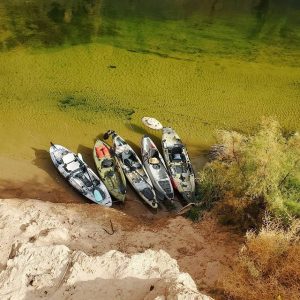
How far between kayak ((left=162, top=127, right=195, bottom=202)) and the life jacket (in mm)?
2224

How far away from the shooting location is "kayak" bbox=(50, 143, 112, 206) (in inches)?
630

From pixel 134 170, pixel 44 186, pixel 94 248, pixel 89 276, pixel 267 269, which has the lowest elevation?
pixel 44 186

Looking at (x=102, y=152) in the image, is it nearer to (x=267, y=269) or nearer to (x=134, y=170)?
(x=134, y=170)

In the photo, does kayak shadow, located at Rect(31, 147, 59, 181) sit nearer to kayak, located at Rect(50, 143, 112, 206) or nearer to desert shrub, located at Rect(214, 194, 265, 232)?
kayak, located at Rect(50, 143, 112, 206)

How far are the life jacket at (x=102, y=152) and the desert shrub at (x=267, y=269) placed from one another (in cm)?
687

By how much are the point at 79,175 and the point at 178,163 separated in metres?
3.71

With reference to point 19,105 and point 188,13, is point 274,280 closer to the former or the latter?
point 19,105

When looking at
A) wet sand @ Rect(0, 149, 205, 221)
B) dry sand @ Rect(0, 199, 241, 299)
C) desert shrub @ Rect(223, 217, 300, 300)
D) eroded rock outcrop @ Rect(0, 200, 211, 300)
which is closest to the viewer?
eroded rock outcrop @ Rect(0, 200, 211, 300)

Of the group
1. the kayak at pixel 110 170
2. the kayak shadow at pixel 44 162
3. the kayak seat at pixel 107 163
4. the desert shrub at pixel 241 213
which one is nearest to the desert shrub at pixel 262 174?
the desert shrub at pixel 241 213

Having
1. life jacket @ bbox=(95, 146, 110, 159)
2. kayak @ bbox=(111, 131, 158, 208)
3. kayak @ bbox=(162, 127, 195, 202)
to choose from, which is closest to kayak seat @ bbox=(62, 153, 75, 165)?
life jacket @ bbox=(95, 146, 110, 159)

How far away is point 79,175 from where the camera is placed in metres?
16.6

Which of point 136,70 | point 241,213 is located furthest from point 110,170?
point 136,70

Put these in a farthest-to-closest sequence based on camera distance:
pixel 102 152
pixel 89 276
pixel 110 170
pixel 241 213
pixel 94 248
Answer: pixel 102 152 < pixel 110 170 < pixel 241 213 < pixel 94 248 < pixel 89 276

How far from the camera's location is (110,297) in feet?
32.6
